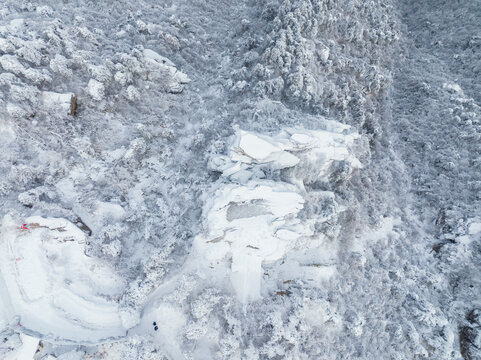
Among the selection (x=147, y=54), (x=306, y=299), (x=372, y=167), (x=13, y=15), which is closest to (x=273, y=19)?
(x=147, y=54)

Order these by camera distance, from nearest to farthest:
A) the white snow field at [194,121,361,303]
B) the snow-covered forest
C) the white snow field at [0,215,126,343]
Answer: the white snow field at [0,215,126,343], the snow-covered forest, the white snow field at [194,121,361,303]

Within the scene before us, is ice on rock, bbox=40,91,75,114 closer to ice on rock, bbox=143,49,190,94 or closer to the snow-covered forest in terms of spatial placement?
the snow-covered forest

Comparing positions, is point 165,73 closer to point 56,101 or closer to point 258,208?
point 56,101

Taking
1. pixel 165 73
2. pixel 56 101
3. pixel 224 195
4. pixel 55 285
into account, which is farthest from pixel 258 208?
pixel 56 101

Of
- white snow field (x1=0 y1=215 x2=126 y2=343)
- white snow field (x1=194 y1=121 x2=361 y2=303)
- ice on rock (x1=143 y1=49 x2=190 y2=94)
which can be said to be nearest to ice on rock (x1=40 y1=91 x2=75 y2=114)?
ice on rock (x1=143 y1=49 x2=190 y2=94)

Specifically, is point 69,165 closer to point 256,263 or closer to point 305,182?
point 256,263

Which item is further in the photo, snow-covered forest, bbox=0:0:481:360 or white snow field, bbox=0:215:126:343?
snow-covered forest, bbox=0:0:481:360

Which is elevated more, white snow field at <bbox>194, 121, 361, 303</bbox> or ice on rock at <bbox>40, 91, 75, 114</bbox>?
ice on rock at <bbox>40, 91, 75, 114</bbox>

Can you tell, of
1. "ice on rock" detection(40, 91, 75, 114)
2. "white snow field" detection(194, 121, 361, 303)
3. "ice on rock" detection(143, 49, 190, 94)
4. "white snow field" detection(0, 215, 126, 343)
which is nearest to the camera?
"white snow field" detection(0, 215, 126, 343)
